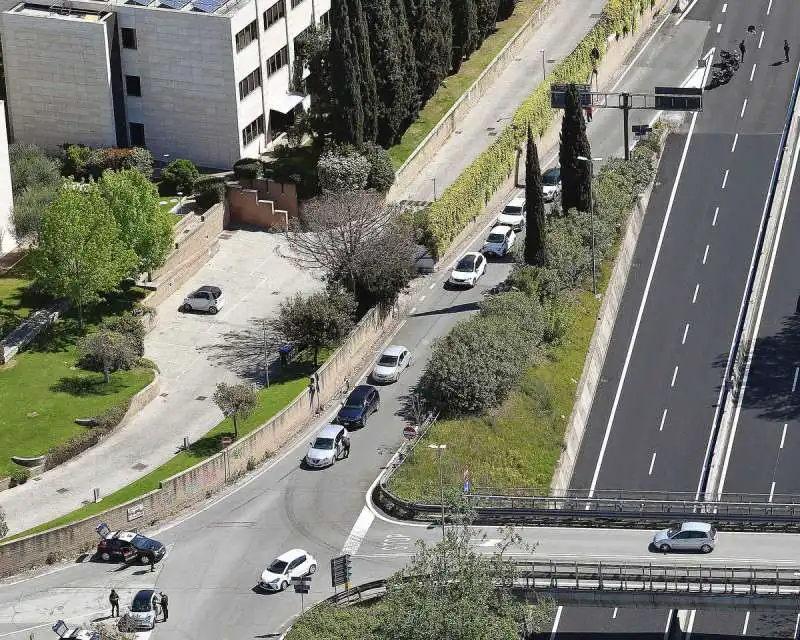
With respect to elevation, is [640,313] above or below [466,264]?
below

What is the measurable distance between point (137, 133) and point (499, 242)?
86.9ft

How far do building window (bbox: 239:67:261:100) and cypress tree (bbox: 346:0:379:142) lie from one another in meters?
7.21

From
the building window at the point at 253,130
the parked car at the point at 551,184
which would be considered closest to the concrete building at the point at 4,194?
the building window at the point at 253,130

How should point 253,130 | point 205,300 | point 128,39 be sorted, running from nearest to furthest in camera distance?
1. point 205,300
2. point 128,39
3. point 253,130

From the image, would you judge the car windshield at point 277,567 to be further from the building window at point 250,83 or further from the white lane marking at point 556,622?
the building window at point 250,83

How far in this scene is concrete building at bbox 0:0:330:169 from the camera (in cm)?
13412

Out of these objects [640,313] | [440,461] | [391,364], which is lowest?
[640,313]

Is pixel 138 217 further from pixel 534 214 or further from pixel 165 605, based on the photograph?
pixel 165 605

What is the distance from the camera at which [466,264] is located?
12988cm

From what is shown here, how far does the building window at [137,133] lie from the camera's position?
451 feet

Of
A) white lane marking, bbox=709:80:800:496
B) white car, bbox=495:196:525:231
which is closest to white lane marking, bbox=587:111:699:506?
white lane marking, bbox=709:80:800:496

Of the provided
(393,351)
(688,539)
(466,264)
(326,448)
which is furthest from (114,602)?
(466,264)

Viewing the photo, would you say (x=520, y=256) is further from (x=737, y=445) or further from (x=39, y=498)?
(x=39, y=498)

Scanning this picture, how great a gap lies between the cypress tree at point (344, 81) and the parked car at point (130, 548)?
139ft
